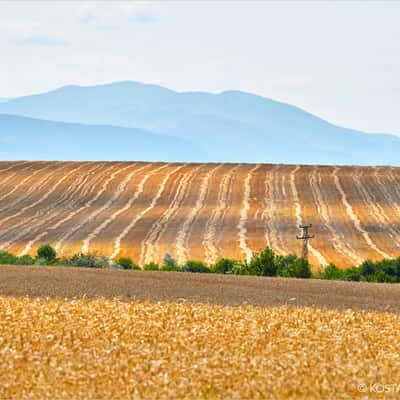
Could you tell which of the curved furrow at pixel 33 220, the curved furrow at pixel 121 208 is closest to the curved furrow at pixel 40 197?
the curved furrow at pixel 33 220

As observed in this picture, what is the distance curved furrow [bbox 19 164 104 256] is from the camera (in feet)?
226

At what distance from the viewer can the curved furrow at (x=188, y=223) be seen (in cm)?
6243

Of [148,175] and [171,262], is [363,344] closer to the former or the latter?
[171,262]

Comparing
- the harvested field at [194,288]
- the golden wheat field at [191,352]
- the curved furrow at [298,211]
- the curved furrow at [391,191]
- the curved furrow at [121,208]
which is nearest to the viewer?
the golden wheat field at [191,352]

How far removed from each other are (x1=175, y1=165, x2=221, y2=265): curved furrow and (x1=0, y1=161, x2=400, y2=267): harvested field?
0.09m

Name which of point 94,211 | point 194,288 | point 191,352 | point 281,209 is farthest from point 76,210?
point 191,352

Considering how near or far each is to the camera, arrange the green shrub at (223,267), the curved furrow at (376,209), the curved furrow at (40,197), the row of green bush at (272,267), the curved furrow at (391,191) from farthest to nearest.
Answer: the curved furrow at (391,191), the curved furrow at (40,197), the curved furrow at (376,209), the green shrub at (223,267), the row of green bush at (272,267)

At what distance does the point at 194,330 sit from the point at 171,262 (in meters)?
35.8

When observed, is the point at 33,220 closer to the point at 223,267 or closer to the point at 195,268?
the point at 223,267

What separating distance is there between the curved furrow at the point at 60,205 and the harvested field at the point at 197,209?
4.4 inches

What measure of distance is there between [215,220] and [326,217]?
8.64 metres

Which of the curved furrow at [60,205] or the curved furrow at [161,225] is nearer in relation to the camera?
the curved furrow at [161,225]

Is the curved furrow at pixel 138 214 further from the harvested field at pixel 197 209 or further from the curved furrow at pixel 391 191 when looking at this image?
the curved furrow at pixel 391 191

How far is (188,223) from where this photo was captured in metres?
75.6
